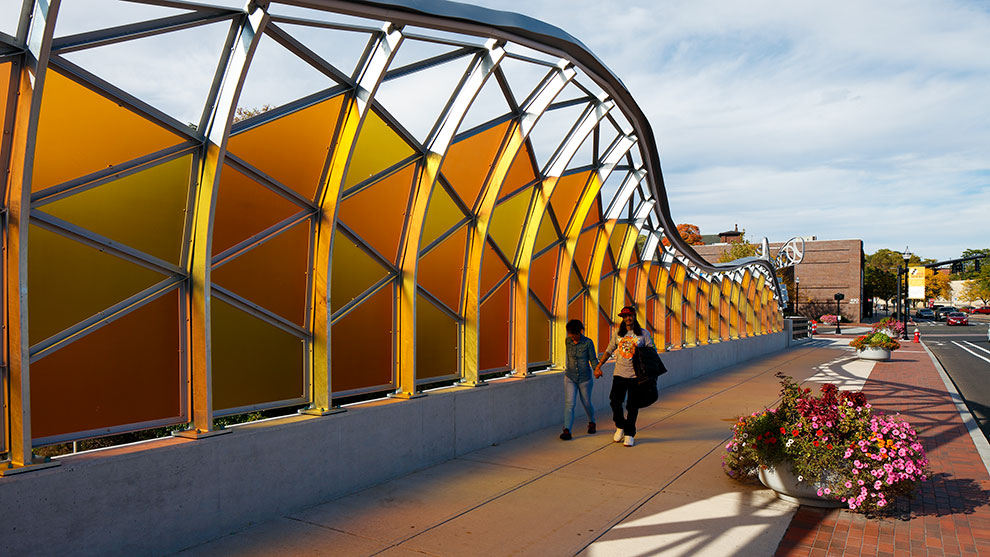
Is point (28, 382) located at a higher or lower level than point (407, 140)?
lower

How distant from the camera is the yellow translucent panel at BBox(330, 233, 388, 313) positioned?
7559mm

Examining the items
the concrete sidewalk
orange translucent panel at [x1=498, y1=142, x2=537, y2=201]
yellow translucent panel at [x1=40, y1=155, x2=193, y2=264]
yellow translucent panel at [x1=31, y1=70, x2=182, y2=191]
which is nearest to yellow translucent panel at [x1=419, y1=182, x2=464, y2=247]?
orange translucent panel at [x1=498, y1=142, x2=537, y2=201]

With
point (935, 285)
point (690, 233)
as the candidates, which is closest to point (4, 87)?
point (690, 233)

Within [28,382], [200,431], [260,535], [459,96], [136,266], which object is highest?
[459,96]

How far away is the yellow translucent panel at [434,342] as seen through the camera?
9023 millimetres

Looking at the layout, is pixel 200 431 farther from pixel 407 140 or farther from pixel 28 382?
pixel 407 140

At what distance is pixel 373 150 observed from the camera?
762 cm

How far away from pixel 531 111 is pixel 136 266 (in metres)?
5.50

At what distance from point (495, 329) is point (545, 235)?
207cm

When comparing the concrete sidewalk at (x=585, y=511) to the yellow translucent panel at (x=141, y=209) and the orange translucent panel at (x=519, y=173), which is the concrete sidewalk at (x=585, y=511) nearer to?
the yellow translucent panel at (x=141, y=209)

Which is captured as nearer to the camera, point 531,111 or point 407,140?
point 407,140

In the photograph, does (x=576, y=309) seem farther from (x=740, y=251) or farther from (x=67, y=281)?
(x=740, y=251)

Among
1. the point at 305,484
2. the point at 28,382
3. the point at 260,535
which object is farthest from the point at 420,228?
the point at 28,382

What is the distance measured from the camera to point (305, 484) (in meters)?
6.74
